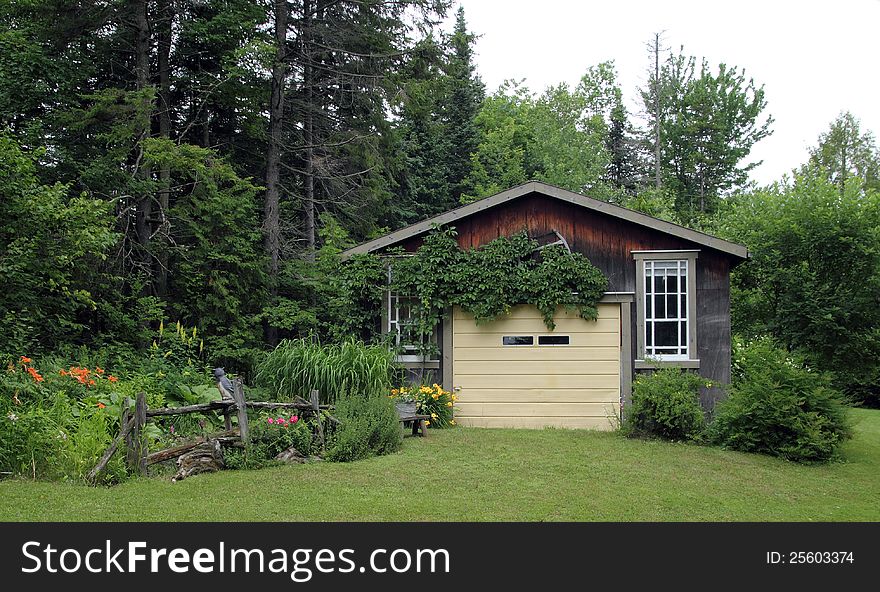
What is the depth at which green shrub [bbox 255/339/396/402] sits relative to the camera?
12.5 meters

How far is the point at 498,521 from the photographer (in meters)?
6.88

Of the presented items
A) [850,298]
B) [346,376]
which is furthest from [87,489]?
[850,298]

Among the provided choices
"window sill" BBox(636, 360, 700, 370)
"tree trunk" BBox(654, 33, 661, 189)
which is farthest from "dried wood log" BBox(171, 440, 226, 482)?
"tree trunk" BBox(654, 33, 661, 189)

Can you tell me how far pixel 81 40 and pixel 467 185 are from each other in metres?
20.2

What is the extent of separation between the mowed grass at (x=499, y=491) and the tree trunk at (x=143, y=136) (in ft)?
28.2

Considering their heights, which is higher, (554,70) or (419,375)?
(554,70)

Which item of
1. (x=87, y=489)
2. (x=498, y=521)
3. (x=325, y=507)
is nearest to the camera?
(x=498, y=521)

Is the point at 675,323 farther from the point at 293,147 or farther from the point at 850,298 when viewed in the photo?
the point at 293,147

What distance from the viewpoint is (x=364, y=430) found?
10.2 meters

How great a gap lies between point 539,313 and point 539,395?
1.44 m

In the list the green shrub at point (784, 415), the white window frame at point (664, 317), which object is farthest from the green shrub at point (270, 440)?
the white window frame at point (664, 317)

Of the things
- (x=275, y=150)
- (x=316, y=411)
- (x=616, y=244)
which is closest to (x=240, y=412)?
(x=316, y=411)

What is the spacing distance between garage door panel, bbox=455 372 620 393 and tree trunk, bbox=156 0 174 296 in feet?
22.9

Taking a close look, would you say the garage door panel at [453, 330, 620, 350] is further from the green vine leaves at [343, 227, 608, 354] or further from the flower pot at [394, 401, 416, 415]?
the flower pot at [394, 401, 416, 415]
